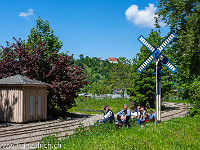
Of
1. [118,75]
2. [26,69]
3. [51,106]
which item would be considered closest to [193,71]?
[51,106]

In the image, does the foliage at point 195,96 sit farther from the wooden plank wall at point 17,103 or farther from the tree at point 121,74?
the tree at point 121,74

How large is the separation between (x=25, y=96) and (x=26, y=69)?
404cm

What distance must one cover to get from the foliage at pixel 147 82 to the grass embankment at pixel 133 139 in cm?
1882

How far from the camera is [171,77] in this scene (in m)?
32.2

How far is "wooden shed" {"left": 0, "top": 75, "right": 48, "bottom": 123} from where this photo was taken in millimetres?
18609

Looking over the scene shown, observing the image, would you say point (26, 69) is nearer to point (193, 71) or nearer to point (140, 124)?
point (140, 124)

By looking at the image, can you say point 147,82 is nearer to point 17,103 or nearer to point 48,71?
point 48,71

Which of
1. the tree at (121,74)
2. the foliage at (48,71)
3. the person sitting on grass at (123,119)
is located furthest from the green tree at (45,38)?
the tree at (121,74)

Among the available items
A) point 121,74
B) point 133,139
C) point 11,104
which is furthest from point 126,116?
point 121,74

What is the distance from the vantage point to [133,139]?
10.1 meters

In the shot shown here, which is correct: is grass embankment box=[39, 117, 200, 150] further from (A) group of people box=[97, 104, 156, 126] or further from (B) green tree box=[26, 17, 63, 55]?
(B) green tree box=[26, 17, 63, 55]

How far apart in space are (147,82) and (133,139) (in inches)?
890

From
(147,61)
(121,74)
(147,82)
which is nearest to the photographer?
(147,61)

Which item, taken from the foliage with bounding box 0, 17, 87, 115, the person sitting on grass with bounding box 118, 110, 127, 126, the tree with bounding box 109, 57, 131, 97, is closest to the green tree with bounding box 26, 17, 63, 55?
the foliage with bounding box 0, 17, 87, 115
